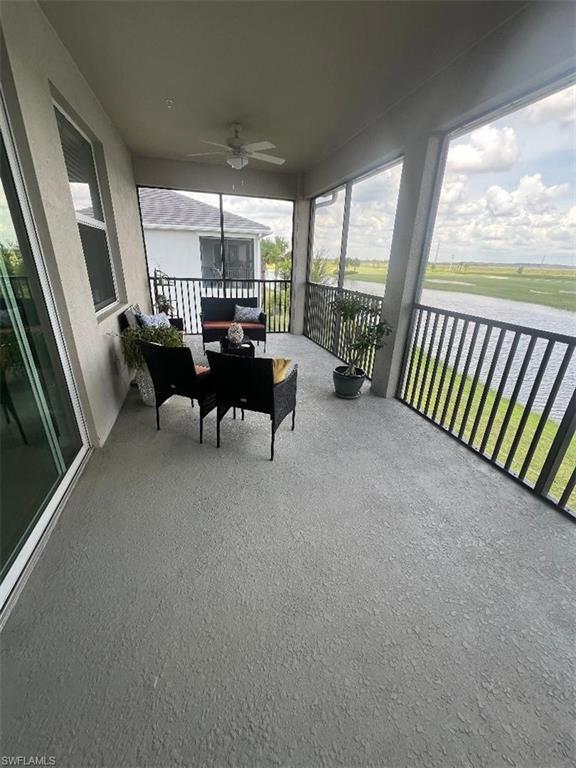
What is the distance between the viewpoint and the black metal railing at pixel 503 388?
182 cm

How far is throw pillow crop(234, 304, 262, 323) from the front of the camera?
4.62m

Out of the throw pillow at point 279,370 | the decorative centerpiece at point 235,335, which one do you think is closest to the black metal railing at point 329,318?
the throw pillow at point 279,370

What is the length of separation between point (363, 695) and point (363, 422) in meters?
1.93

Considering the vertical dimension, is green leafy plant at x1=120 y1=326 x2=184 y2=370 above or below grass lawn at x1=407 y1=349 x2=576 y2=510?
above

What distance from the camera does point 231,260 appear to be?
5.64 metres

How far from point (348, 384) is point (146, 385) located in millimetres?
2025

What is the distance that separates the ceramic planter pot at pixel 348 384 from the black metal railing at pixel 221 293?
9.52ft

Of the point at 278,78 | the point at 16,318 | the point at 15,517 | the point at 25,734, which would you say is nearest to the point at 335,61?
the point at 278,78

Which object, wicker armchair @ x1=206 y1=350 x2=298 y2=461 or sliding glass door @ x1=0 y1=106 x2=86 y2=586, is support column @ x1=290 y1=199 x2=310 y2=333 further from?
Answer: sliding glass door @ x1=0 y1=106 x2=86 y2=586

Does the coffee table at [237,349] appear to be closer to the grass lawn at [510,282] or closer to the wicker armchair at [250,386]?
the wicker armchair at [250,386]

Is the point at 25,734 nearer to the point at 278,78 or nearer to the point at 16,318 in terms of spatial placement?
the point at 16,318

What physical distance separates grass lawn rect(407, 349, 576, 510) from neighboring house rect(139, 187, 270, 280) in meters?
4.23

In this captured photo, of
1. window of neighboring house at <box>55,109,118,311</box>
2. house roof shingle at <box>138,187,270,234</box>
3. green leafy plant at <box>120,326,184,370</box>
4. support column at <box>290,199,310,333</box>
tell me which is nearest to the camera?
window of neighboring house at <box>55,109,118,311</box>

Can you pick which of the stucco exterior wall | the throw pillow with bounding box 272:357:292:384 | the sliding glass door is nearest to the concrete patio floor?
the sliding glass door
